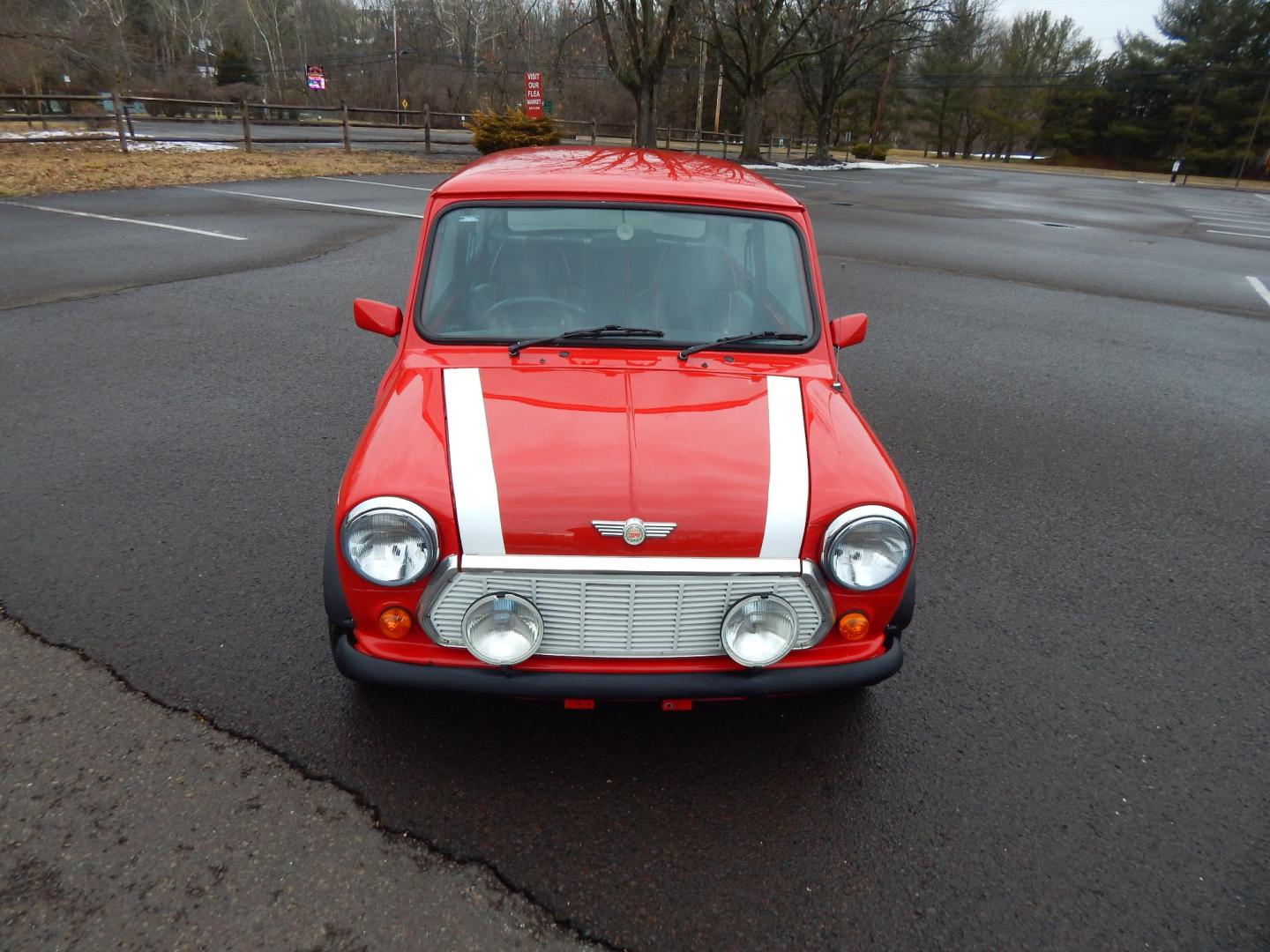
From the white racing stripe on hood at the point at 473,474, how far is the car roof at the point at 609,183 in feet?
3.14

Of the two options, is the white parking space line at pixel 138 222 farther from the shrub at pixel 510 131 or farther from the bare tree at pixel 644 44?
the bare tree at pixel 644 44

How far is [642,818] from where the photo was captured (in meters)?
2.29

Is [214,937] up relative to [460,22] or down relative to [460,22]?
down

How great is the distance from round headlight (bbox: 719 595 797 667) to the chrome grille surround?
27mm

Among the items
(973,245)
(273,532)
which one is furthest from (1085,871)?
(973,245)

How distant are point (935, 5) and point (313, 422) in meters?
33.2

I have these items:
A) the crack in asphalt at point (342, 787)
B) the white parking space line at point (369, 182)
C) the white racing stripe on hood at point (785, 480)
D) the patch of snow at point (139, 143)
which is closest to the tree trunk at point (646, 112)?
the white parking space line at point (369, 182)

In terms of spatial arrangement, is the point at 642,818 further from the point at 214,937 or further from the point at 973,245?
the point at 973,245

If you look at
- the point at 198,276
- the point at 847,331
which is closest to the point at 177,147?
the point at 198,276

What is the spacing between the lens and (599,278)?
2.99m

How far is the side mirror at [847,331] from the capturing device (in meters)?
3.19

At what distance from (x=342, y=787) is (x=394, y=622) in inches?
21.2

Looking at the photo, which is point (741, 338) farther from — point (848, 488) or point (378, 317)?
point (378, 317)

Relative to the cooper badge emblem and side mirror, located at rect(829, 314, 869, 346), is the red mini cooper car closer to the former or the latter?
the cooper badge emblem
